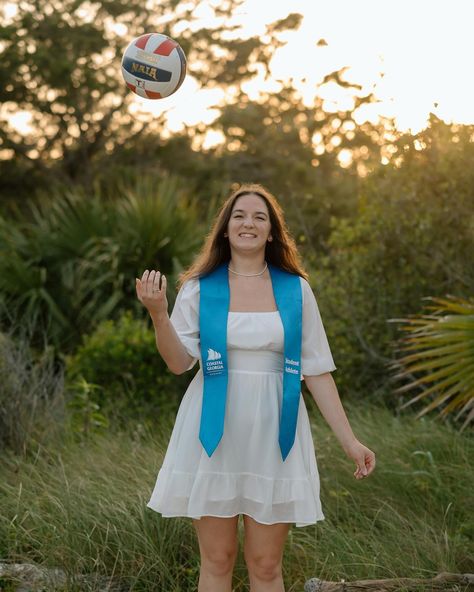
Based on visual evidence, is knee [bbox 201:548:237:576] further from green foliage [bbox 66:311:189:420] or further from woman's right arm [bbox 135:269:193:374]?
green foliage [bbox 66:311:189:420]

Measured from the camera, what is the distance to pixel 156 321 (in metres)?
3.68

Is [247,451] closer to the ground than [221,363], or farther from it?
closer to the ground

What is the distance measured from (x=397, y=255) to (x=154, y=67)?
4.12 meters

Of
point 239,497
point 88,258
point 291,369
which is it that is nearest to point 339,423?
point 291,369

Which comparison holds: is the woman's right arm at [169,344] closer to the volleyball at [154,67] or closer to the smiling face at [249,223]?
the smiling face at [249,223]

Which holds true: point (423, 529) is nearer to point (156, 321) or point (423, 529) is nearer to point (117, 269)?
point (156, 321)

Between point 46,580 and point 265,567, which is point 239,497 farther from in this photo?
point 46,580

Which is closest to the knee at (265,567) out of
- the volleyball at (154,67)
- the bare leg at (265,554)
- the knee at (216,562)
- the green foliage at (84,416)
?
the bare leg at (265,554)

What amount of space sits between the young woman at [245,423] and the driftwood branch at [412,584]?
388 mm

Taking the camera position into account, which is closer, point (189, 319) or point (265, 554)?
point (265, 554)

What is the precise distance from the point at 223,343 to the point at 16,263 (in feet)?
24.7

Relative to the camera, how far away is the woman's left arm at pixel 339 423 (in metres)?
3.86

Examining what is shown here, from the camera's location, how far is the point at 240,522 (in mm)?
5105

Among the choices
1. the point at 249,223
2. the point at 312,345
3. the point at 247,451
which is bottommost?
the point at 247,451
